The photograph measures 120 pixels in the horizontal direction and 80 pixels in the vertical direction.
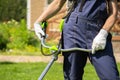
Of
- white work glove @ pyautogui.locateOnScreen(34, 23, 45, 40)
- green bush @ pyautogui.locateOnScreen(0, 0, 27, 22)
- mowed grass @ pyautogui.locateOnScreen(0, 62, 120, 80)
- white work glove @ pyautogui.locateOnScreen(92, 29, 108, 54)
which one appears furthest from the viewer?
green bush @ pyautogui.locateOnScreen(0, 0, 27, 22)

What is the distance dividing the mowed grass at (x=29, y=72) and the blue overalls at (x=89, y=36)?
4.45 m

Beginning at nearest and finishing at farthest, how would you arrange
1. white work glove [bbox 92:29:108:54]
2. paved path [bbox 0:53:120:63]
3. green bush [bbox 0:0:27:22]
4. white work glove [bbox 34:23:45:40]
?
1. white work glove [bbox 92:29:108:54]
2. white work glove [bbox 34:23:45:40]
3. paved path [bbox 0:53:120:63]
4. green bush [bbox 0:0:27:22]

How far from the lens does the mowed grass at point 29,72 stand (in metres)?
8.97

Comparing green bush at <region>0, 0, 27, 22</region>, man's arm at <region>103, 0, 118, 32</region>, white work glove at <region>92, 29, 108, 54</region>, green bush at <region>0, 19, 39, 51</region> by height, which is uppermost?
man's arm at <region>103, 0, 118, 32</region>

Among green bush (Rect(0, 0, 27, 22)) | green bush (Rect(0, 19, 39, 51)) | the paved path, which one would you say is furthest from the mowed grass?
green bush (Rect(0, 0, 27, 22))

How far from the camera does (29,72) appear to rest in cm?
977

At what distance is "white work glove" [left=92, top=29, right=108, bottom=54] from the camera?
160 inches

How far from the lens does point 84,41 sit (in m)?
4.19

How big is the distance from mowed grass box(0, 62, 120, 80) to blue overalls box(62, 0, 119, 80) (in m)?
4.45

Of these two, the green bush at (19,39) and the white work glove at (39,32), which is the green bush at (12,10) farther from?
the white work glove at (39,32)

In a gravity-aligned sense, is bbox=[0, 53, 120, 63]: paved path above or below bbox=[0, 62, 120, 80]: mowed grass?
below

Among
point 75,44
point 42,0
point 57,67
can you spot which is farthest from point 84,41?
point 42,0

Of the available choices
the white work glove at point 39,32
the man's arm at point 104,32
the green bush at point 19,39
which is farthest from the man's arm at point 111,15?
the green bush at point 19,39

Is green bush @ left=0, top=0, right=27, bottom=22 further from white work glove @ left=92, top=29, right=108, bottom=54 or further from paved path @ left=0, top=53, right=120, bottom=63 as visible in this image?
white work glove @ left=92, top=29, right=108, bottom=54
